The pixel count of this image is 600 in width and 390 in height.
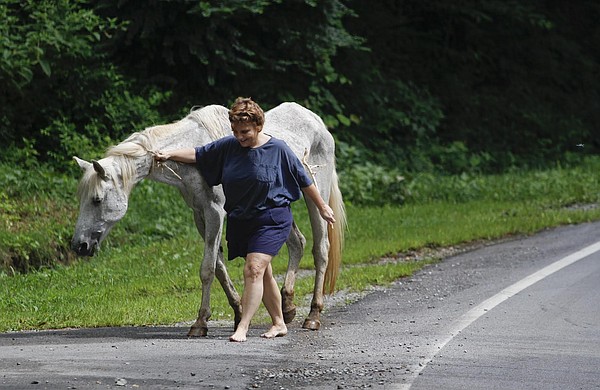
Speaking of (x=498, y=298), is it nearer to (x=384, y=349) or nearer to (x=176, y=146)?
(x=384, y=349)

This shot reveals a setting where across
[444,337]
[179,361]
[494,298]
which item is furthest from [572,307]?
[179,361]

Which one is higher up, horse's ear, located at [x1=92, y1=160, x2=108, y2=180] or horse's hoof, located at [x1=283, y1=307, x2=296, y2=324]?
horse's ear, located at [x1=92, y1=160, x2=108, y2=180]

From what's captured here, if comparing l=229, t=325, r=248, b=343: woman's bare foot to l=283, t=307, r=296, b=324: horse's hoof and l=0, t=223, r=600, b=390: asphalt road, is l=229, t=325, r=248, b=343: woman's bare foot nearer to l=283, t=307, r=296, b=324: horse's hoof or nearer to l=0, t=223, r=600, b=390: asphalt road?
l=0, t=223, r=600, b=390: asphalt road

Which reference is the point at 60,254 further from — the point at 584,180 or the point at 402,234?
the point at 584,180

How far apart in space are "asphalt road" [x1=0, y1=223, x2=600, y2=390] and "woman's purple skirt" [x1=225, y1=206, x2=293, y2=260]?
2.17 ft

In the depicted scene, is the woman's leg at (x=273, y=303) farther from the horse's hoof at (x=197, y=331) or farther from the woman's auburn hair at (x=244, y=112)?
the woman's auburn hair at (x=244, y=112)

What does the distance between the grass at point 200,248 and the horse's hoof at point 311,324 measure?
0.99m

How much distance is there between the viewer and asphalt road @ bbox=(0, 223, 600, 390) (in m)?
7.38

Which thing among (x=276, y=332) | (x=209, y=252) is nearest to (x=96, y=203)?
(x=209, y=252)

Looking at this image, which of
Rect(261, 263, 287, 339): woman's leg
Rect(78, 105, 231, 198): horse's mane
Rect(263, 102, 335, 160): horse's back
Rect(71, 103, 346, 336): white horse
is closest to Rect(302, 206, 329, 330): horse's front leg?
Rect(71, 103, 346, 336): white horse

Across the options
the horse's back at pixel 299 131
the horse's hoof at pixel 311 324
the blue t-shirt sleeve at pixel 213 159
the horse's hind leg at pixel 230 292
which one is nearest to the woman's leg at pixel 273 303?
the horse's hoof at pixel 311 324

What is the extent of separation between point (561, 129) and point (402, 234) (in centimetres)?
1186

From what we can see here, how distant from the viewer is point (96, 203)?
9375 millimetres

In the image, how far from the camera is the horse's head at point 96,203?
9312 millimetres
